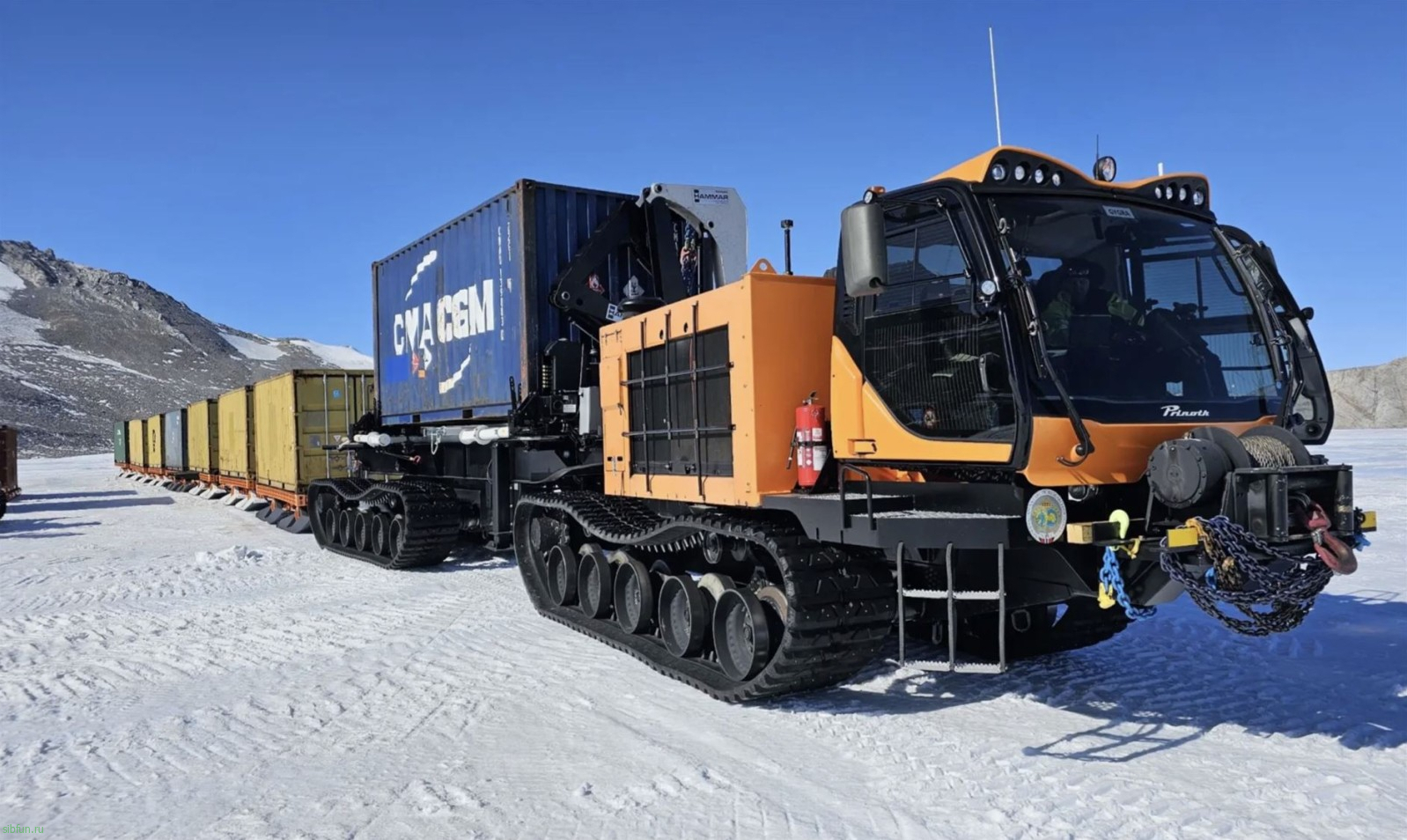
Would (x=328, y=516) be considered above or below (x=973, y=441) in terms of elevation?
below

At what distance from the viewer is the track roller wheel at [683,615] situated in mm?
6258

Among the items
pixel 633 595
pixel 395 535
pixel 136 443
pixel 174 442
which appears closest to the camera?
pixel 633 595

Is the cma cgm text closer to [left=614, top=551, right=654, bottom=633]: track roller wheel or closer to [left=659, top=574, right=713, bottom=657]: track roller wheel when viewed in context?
[left=614, top=551, right=654, bottom=633]: track roller wheel

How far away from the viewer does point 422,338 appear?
1173cm

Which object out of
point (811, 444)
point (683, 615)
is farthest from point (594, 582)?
point (811, 444)

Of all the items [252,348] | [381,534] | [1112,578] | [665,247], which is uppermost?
[252,348]

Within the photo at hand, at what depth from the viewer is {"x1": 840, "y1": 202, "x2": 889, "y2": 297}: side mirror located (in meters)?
4.47

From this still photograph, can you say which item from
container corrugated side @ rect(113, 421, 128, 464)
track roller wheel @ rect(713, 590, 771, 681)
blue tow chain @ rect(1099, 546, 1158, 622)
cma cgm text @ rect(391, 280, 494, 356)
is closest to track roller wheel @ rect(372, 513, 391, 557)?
cma cgm text @ rect(391, 280, 494, 356)

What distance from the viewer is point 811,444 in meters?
5.30

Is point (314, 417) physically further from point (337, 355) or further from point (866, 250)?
point (337, 355)

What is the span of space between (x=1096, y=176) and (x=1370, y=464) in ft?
82.1

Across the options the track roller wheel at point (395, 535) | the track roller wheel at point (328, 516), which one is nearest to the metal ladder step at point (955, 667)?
the track roller wheel at point (395, 535)

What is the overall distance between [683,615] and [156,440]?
112ft

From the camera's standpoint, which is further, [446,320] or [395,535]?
[395,535]
